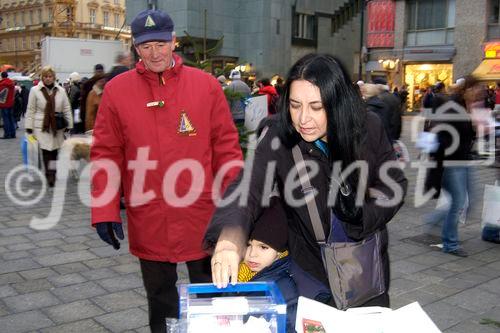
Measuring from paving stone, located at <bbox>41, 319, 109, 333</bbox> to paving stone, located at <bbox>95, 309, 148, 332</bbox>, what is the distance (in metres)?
0.06

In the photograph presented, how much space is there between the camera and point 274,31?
3838 cm

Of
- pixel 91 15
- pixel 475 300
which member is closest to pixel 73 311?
pixel 475 300

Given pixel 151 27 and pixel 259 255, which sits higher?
pixel 151 27

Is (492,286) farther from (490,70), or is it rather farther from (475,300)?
(490,70)

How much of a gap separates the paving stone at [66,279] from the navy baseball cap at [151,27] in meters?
2.85

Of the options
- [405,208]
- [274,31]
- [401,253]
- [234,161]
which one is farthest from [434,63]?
[234,161]

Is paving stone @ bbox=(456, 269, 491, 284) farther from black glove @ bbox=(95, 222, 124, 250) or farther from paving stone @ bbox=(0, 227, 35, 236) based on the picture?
paving stone @ bbox=(0, 227, 35, 236)

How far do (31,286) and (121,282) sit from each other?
78 centimetres

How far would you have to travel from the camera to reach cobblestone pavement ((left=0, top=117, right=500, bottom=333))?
4.21 meters

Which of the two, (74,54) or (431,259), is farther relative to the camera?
(74,54)

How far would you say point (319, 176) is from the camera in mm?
1979

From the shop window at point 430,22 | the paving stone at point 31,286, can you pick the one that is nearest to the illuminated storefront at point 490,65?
the shop window at point 430,22

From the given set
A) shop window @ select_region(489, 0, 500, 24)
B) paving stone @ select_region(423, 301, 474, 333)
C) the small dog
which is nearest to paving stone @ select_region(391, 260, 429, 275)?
paving stone @ select_region(423, 301, 474, 333)

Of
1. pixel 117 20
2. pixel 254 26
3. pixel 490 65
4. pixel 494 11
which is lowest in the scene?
pixel 490 65
